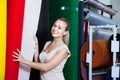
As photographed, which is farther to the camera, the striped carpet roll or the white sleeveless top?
the white sleeveless top

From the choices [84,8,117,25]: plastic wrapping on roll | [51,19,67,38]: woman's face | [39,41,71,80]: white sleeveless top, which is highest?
[84,8,117,25]: plastic wrapping on roll

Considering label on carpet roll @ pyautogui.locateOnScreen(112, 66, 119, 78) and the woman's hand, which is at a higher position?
the woman's hand

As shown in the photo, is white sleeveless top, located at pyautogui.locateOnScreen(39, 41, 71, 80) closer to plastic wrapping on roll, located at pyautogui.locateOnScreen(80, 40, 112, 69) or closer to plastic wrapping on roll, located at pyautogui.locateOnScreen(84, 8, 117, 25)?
plastic wrapping on roll, located at pyautogui.locateOnScreen(80, 40, 112, 69)

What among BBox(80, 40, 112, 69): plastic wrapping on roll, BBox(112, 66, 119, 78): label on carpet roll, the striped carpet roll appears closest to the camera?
the striped carpet roll

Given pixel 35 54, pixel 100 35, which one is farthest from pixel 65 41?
pixel 100 35

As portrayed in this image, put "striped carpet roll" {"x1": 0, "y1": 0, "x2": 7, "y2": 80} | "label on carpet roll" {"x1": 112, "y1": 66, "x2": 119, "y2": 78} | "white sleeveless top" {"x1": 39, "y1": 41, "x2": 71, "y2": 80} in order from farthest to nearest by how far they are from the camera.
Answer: "label on carpet roll" {"x1": 112, "y1": 66, "x2": 119, "y2": 78} → "white sleeveless top" {"x1": 39, "y1": 41, "x2": 71, "y2": 80} → "striped carpet roll" {"x1": 0, "y1": 0, "x2": 7, "y2": 80}

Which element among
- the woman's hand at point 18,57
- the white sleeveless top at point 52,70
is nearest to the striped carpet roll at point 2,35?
the woman's hand at point 18,57

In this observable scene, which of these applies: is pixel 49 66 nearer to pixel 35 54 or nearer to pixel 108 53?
pixel 35 54

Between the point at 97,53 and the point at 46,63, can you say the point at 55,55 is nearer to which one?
the point at 46,63

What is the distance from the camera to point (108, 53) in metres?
2.99

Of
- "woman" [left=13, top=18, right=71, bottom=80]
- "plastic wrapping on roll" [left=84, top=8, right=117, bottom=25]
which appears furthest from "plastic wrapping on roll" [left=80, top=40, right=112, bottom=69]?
"woman" [left=13, top=18, right=71, bottom=80]

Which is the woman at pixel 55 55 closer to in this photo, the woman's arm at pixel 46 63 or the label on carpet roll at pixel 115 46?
the woman's arm at pixel 46 63

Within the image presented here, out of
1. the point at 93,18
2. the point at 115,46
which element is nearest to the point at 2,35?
the point at 115,46

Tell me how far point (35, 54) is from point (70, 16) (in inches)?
33.9
